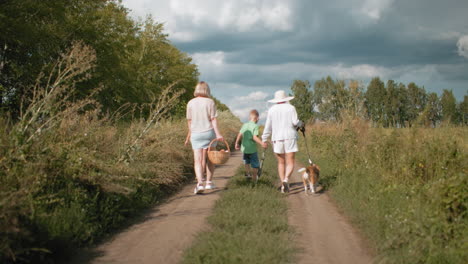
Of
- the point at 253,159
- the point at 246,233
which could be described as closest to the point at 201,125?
the point at 253,159

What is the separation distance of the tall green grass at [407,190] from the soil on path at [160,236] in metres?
2.36

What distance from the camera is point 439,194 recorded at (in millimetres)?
4734

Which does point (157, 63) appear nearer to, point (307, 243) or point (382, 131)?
point (382, 131)

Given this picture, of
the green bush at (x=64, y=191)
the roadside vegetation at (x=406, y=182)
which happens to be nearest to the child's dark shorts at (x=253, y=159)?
the roadside vegetation at (x=406, y=182)

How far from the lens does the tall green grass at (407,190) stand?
165 inches

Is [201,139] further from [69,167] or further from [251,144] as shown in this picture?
[69,167]

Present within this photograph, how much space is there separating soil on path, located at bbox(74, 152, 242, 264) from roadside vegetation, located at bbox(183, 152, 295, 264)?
8.6 inches

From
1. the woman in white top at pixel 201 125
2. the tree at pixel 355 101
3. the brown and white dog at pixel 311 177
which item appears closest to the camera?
the woman in white top at pixel 201 125

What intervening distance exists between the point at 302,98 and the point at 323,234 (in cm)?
6048

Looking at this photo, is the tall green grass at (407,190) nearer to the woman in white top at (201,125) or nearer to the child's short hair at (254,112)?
the child's short hair at (254,112)

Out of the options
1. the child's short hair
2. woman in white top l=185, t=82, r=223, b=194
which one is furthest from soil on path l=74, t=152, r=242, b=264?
the child's short hair

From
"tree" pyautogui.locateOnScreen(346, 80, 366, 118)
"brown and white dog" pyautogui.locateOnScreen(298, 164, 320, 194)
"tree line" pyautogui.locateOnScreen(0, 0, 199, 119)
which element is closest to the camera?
"brown and white dog" pyautogui.locateOnScreen(298, 164, 320, 194)

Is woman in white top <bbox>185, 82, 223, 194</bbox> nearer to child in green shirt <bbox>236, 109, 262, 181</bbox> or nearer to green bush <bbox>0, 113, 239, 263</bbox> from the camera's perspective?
green bush <bbox>0, 113, 239, 263</bbox>

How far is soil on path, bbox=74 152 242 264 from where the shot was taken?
4375 millimetres
